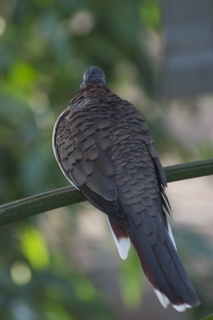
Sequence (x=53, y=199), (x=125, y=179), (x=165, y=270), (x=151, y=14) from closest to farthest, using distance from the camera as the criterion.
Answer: (x=53, y=199), (x=165, y=270), (x=125, y=179), (x=151, y=14)

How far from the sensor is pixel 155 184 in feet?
8.02

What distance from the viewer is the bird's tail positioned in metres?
2.01

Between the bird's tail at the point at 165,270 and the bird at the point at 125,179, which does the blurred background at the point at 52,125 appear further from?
the bird's tail at the point at 165,270

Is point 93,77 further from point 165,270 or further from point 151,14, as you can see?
point 151,14

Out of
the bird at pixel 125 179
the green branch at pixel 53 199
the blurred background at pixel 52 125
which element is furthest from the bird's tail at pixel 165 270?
the blurred background at pixel 52 125

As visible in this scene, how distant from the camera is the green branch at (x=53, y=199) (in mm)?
1636

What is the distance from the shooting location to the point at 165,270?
2.14 meters

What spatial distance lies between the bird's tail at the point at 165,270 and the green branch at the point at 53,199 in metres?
0.33

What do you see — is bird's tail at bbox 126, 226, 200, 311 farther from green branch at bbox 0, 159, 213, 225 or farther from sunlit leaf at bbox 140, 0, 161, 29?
sunlit leaf at bbox 140, 0, 161, 29

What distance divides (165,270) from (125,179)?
382mm

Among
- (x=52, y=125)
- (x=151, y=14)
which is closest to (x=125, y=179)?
(x=52, y=125)

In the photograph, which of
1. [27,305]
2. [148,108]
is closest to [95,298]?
[27,305]

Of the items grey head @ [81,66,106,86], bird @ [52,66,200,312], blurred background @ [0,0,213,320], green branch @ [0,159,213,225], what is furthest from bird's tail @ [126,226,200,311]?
blurred background @ [0,0,213,320]

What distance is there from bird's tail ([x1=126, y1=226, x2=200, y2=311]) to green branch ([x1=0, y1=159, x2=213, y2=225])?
334 mm
